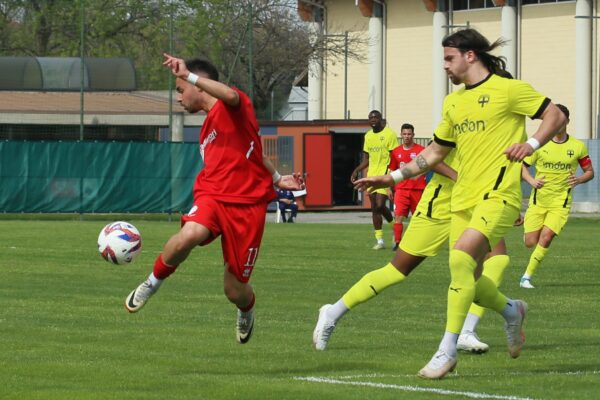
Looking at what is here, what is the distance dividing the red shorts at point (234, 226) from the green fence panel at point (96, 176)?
2791 centimetres

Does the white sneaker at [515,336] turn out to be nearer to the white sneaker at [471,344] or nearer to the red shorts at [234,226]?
the white sneaker at [471,344]

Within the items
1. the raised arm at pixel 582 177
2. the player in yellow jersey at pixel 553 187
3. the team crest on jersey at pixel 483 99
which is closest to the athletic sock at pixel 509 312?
the team crest on jersey at pixel 483 99

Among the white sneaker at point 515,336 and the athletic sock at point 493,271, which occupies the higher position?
the athletic sock at point 493,271

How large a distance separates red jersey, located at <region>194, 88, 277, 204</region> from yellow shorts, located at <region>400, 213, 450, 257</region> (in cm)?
115

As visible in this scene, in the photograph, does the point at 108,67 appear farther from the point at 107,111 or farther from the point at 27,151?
the point at 27,151

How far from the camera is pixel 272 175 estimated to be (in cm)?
1008

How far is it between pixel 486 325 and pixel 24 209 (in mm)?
25759

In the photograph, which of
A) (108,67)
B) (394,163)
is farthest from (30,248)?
(108,67)

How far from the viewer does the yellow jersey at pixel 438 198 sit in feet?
33.6

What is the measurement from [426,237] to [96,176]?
2822 cm

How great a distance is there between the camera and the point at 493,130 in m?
9.35

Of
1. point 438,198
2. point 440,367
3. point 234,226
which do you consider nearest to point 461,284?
point 440,367

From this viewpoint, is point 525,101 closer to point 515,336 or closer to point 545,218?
Answer: point 515,336

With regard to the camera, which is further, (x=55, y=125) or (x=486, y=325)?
(x=55, y=125)
